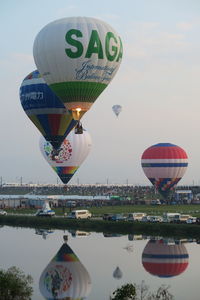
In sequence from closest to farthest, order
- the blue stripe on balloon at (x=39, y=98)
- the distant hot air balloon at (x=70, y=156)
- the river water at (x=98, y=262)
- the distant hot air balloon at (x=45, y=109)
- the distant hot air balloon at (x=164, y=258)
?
the river water at (x=98, y=262), the distant hot air balloon at (x=164, y=258), the blue stripe on balloon at (x=39, y=98), the distant hot air balloon at (x=45, y=109), the distant hot air balloon at (x=70, y=156)

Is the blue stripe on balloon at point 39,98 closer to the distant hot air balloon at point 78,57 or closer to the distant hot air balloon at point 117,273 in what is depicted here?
the distant hot air balloon at point 78,57

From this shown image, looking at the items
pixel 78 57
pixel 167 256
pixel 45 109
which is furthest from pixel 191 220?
pixel 78 57

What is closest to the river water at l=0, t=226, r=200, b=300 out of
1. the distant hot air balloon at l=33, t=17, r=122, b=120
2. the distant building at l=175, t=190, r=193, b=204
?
the distant hot air balloon at l=33, t=17, r=122, b=120

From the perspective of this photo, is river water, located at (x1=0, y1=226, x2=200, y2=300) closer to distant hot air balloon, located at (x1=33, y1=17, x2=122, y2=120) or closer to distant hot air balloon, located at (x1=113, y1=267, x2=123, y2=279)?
distant hot air balloon, located at (x1=113, y1=267, x2=123, y2=279)

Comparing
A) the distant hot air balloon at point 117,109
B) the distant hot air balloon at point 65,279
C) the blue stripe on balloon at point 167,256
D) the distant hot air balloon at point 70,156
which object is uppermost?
the distant hot air balloon at point 117,109

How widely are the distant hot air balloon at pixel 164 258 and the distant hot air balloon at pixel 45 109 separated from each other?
16218 millimetres

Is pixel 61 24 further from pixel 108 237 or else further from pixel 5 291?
pixel 5 291

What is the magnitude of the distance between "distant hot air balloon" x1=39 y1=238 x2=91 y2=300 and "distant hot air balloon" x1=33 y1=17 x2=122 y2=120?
46.6ft

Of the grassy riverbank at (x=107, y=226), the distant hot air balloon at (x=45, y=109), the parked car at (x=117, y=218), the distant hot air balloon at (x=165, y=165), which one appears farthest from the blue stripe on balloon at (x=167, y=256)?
the distant hot air balloon at (x=165, y=165)

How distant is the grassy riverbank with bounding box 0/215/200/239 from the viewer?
59156mm

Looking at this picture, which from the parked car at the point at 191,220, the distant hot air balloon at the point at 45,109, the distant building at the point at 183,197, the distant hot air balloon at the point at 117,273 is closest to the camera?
the distant hot air balloon at the point at 117,273

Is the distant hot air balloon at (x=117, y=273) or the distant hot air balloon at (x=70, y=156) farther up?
the distant hot air balloon at (x=70, y=156)

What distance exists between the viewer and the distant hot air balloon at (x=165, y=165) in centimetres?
9256

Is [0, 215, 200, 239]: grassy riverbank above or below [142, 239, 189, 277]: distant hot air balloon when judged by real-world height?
above
